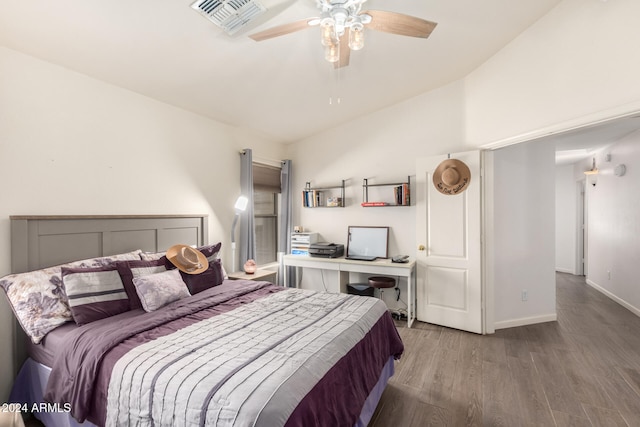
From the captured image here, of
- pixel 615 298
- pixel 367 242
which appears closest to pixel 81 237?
pixel 367 242

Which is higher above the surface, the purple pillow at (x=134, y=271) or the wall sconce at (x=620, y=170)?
the wall sconce at (x=620, y=170)

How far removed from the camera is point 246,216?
3.97 meters

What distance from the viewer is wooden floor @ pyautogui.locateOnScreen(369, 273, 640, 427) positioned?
6.66ft

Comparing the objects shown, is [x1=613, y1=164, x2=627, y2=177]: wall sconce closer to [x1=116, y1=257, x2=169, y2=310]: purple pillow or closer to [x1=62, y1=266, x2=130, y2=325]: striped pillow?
[x1=116, y1=257, x2=169, y2=310]: purple pillow

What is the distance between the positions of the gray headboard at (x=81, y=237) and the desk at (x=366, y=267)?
1534mm

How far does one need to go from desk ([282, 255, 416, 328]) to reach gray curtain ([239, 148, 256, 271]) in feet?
1.96

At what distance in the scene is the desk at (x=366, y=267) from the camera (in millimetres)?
3580

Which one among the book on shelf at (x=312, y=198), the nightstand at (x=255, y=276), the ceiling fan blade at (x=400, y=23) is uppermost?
the ceiling fan blade at (x=400, y=23)

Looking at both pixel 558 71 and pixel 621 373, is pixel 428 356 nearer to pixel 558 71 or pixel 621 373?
pixel 621 373

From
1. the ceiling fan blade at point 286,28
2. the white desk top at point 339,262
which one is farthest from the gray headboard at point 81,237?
the ceiling fan blade at point 286,28

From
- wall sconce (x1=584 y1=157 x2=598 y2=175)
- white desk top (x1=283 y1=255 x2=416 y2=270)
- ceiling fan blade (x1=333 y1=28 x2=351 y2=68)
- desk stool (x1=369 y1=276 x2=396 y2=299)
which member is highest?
Answer: ceiling fan blade (x1=333 y1=28 x2=351 y2=68)

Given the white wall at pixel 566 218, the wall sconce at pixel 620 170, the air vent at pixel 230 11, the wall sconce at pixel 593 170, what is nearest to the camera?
the air vent at pixel 230 11

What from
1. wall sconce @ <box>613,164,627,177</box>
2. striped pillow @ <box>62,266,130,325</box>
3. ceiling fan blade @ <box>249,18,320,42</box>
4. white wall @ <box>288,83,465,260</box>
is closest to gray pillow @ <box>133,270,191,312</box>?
striped pillow @ <box>62,266,130,325</box>

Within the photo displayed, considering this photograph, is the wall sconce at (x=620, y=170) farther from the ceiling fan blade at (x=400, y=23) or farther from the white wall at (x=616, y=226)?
the ceiling fan blade at (x=400, y=23)
